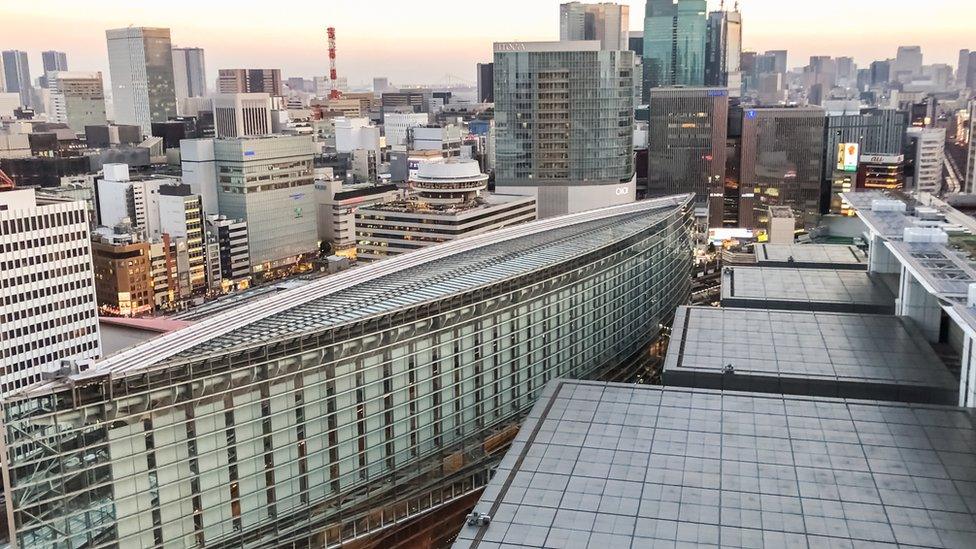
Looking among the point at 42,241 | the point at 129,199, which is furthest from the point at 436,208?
the point at 129,199

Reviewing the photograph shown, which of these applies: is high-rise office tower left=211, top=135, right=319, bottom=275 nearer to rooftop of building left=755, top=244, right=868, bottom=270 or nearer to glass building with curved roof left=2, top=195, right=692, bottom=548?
rooftop of building left=755, top=244, right=868, bottom=270

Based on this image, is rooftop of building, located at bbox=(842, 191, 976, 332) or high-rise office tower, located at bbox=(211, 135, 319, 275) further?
high-rise office tower, located at bbox=(211, 135, 319, 275)

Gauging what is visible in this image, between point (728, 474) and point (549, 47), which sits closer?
point (728, 474)

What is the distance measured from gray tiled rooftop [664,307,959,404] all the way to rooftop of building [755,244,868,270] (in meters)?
19.5

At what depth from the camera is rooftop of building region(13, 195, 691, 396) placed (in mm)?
38406

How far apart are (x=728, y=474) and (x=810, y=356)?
59.9 feet

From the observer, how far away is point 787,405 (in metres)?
41.3

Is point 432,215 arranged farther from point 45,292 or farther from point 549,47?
point 45,292

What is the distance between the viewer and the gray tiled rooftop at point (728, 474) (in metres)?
29.9

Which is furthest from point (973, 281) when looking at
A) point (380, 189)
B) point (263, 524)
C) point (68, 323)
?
point (380, 189)

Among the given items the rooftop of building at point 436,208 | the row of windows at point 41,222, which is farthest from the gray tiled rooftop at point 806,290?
the row of windows at point 41,222

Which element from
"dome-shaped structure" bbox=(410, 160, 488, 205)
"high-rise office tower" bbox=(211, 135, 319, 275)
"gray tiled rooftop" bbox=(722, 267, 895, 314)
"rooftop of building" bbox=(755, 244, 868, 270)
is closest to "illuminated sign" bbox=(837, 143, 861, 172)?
"dome-shaped structure" bbox=(410, 160, 488, 205)

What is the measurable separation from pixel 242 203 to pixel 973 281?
132 meters

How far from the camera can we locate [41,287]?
93.1 meters
